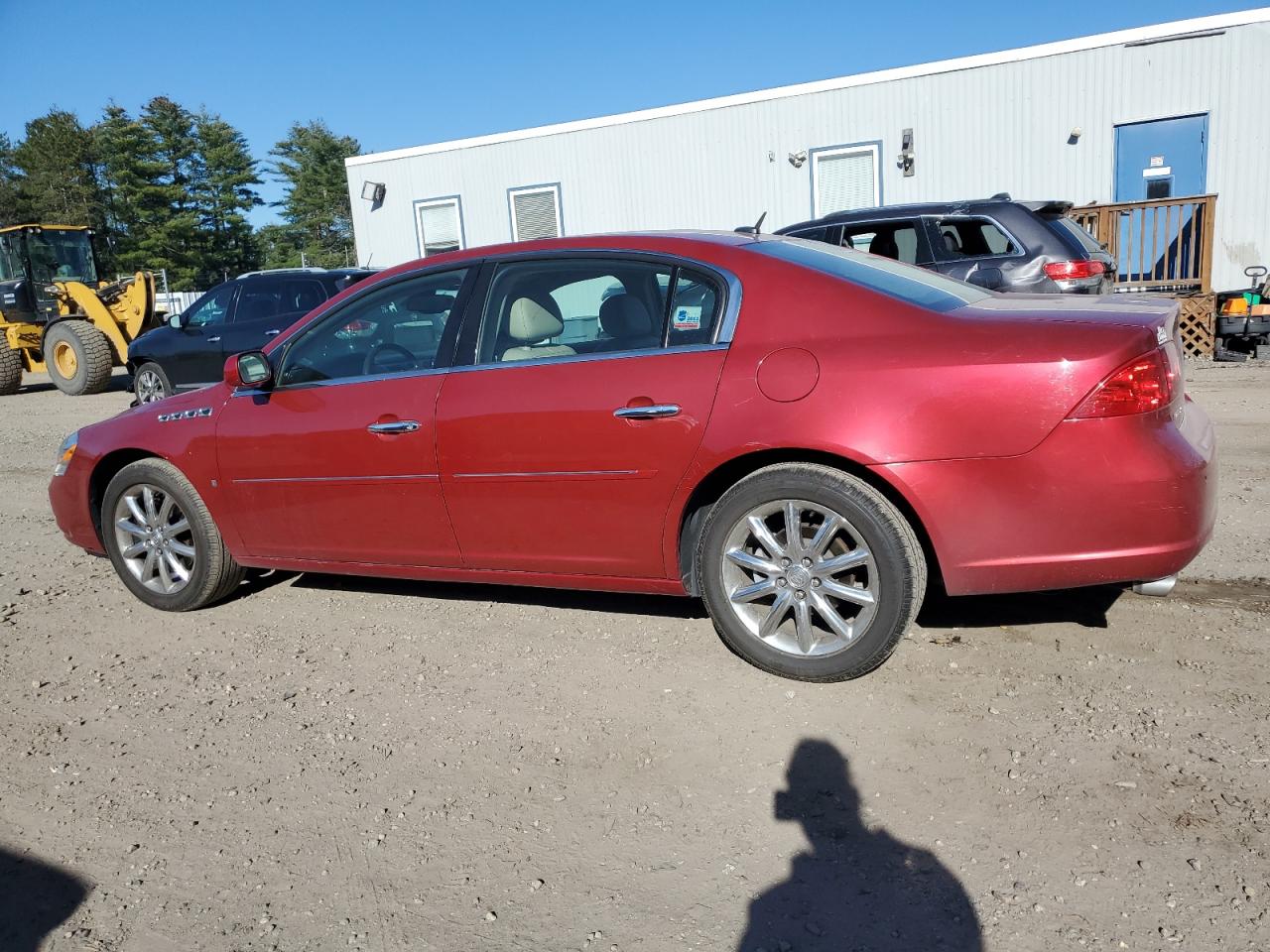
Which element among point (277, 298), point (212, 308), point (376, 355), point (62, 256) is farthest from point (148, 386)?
point (376, 355)

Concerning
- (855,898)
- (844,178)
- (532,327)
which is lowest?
(855,898)

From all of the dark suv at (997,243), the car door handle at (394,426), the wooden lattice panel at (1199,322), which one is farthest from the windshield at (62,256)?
the wooden lattice panel at (1199,322)

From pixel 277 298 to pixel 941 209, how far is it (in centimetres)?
719

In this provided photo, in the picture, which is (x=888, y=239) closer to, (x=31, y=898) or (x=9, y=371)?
(x=31, y=898)

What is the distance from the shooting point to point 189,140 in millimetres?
61406

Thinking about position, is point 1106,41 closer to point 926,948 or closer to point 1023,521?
point 1023,521

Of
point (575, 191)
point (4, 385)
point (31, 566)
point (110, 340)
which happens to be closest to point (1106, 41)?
point (575, 191)

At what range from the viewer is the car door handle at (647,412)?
136 inches

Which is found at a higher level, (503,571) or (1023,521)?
(1023,521)

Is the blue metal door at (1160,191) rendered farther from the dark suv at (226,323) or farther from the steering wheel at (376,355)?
the steering wheel at (376,355)

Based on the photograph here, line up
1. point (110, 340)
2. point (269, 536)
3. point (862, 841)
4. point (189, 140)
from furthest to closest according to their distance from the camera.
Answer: point (189, 140) < point (110, 340) < point (269, 536) < point (862, 841)

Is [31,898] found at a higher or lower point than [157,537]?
lower

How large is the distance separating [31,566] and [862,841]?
505cm

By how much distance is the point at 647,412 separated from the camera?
11.5 feet
